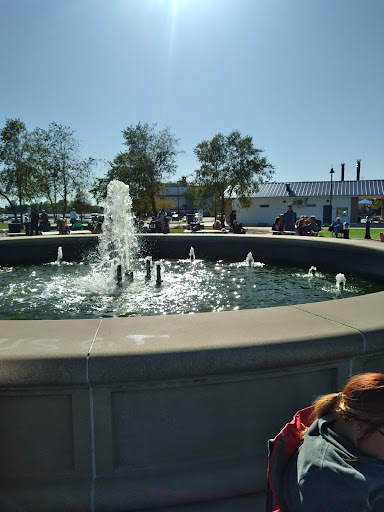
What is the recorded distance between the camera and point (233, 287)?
7.50 m

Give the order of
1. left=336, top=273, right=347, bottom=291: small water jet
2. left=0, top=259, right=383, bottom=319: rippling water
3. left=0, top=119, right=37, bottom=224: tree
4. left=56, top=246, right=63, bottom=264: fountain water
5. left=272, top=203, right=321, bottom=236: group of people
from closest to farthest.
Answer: left=0, top=259, right=383, bottom=319: rippling water < left=336, top=273, right=347, bottom=291: small water jet < left=56, top=246, right=63, bottom=264: fountain water < left=272, top=203, right=321, bottom=236: group of people < left=0, top=119, right=37, bottom=224: tree

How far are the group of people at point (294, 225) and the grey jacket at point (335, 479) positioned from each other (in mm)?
13639

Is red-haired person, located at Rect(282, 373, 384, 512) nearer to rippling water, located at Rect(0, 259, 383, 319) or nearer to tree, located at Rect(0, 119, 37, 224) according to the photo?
rippling water, located at Rect(0, 259, 383, 319)

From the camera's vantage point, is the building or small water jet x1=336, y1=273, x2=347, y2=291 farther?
the building

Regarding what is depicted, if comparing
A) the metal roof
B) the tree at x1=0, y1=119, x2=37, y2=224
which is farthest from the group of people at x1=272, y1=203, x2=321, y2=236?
the metal roof

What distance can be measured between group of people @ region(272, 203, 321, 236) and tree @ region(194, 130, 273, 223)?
18.7m

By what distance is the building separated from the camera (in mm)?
46812

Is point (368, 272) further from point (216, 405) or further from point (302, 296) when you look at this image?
point (216, 405)

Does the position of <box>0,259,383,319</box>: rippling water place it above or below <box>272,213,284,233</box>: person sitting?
below

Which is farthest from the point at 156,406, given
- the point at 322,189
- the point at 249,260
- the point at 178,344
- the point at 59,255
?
the point at 322,189

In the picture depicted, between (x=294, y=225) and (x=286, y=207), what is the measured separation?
32.3 metres

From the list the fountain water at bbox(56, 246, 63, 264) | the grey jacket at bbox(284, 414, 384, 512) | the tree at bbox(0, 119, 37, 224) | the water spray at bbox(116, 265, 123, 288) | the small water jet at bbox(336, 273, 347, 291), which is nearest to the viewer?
the grey jacket at bbox(284, 414, 384, 512)

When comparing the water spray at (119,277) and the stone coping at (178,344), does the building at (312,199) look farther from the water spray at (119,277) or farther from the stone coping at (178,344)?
the stone coping at (178,344)

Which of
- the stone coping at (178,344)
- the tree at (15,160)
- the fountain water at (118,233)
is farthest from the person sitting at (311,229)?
the tree at (15,160)
